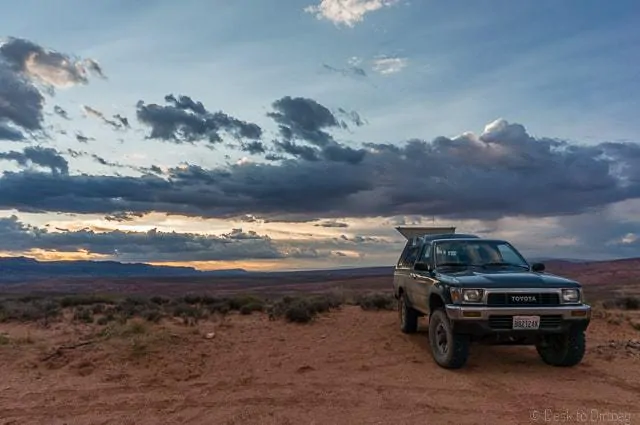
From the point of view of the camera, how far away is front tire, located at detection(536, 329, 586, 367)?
8.53 meters

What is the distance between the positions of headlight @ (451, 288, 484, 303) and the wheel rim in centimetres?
74

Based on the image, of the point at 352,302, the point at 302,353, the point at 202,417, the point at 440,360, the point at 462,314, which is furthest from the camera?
the point at 352,302

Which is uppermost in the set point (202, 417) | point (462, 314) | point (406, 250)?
point (406, 250)

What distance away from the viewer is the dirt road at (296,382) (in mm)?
6582

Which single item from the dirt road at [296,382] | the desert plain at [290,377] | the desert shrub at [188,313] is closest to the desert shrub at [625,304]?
the desert plain at [290,377]

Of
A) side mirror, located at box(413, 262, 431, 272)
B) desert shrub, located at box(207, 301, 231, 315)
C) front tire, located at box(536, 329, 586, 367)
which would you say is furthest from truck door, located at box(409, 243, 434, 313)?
desert shrub, located at box(207, 301, 231, 315)

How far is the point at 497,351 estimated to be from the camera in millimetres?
10062

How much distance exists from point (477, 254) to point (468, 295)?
188 centimetres

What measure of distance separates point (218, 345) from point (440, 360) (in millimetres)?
4264

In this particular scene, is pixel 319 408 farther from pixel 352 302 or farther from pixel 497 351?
pixel 352 302

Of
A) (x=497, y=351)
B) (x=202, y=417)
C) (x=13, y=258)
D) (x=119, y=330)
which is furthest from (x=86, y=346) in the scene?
(x=13, y=258)

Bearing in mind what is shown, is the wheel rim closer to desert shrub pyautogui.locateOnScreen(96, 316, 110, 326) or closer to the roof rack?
the roof rack

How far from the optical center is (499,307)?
797 cm

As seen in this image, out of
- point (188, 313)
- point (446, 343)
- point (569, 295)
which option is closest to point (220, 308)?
point (188, 313)
